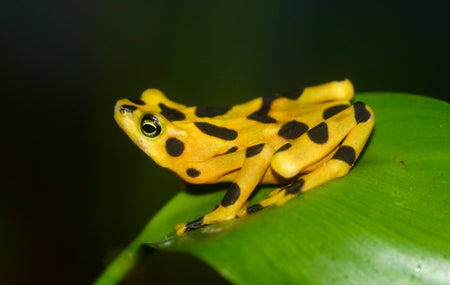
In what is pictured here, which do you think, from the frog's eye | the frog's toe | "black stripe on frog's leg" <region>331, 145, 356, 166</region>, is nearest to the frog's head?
the frog's eye

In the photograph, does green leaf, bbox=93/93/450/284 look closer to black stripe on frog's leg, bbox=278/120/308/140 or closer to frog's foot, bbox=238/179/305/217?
frog's foot, bbox=238/179/305/217

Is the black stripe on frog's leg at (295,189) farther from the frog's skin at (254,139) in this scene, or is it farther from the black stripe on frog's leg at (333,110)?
the black stripe on frog's leg at (333,110)

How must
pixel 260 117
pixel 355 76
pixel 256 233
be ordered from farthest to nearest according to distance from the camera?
pixel 355 76, pixel 260 117, pixel 256 233

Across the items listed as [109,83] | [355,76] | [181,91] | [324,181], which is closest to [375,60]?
[355,76]

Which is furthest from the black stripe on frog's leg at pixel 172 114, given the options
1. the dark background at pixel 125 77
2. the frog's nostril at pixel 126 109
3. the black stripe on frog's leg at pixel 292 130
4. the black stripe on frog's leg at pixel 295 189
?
the dark background at pixel 125 77

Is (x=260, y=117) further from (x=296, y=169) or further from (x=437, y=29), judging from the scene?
(x=437, y=29)

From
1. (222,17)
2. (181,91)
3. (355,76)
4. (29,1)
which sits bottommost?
(355,76)
